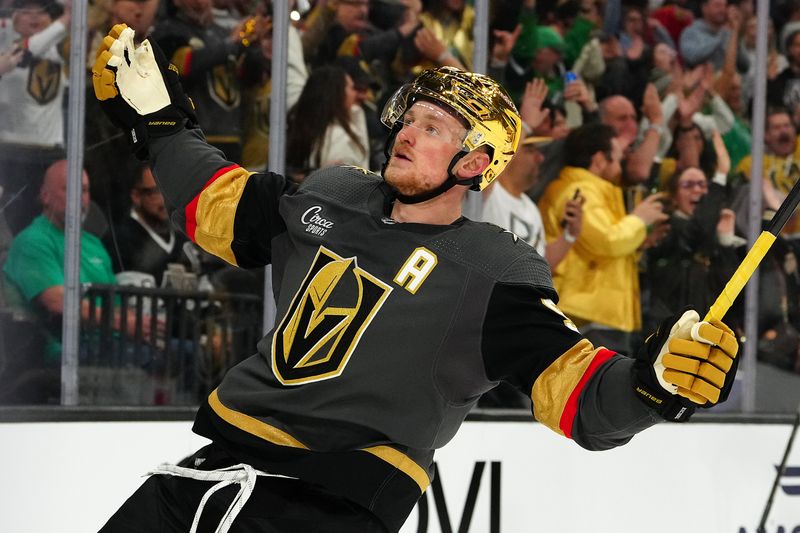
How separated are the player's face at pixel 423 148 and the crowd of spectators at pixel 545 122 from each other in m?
1.43

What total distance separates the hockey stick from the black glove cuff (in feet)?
0.36

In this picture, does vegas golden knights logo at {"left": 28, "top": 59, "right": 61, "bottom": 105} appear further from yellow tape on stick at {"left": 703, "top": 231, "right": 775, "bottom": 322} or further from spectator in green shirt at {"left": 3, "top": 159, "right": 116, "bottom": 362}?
yellow tape on stick at {"left": 703, "top": 231, "right": 775, "bottom": 322}

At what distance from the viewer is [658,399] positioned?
5.56 feet

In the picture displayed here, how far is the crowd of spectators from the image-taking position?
3.23 m

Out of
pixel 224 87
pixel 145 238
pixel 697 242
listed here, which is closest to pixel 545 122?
pixel 697 242

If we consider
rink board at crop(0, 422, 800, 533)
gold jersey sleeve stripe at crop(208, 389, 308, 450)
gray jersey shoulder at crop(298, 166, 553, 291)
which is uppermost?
gray jersey shoulder at crop(298, 166, 553, 291)

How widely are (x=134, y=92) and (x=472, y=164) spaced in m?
0.62

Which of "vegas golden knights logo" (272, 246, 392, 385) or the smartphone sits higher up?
"vegas golden knights logo" (272, 246, 392, 385)

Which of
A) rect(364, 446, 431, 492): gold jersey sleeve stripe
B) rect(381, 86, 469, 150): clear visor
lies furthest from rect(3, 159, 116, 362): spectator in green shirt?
rect(364, 446, 431, 492): gold jersey sleeve stripe

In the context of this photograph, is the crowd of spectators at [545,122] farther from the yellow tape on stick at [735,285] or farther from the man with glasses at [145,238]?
the yellow tape on stick at [735,285]

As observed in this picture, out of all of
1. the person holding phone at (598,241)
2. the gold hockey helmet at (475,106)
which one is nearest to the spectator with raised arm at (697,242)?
the person holding phone at (598,241)

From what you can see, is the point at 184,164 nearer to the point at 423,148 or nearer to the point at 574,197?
the point at 423,148

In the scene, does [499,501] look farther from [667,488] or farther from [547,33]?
[547,33]

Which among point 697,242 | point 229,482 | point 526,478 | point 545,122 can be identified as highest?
point 545,122
